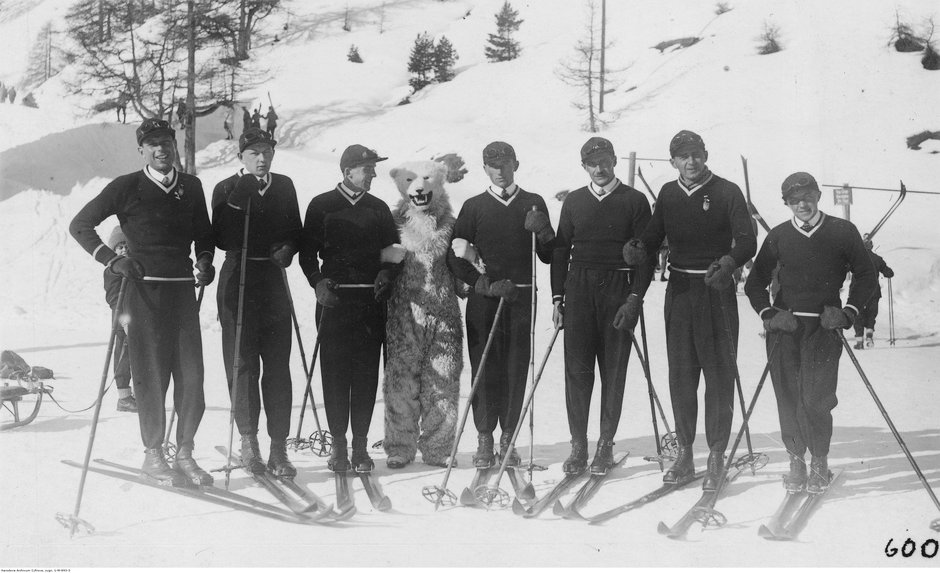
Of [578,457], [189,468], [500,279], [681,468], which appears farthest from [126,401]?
[681,468]

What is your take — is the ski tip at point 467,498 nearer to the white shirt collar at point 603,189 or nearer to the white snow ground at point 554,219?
the white snow ground at point 554,219

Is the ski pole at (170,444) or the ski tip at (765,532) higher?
the ski pole at (170,444)

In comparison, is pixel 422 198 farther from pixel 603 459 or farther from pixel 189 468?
pixel 189 468

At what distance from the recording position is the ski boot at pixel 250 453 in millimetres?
4473

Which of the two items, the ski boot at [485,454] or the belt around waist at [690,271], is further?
the ski boot at [485,454]

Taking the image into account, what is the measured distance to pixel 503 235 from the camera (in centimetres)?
455

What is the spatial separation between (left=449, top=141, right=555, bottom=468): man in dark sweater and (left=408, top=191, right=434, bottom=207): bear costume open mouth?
196mm

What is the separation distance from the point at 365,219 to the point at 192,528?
67.2 inches

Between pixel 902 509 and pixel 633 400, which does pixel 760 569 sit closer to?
pixel 902 509

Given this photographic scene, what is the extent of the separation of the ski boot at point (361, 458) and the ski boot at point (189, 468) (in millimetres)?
719

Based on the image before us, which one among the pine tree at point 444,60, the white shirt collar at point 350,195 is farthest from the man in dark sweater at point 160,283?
the pine tree at point 444,60

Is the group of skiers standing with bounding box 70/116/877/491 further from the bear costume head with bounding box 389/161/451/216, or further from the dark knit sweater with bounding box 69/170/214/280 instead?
the bear costume head with bounding box 389/161/451/216

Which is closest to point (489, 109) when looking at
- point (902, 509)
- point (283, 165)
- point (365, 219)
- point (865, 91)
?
point (283, 165)

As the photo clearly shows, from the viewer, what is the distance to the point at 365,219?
4.51m
